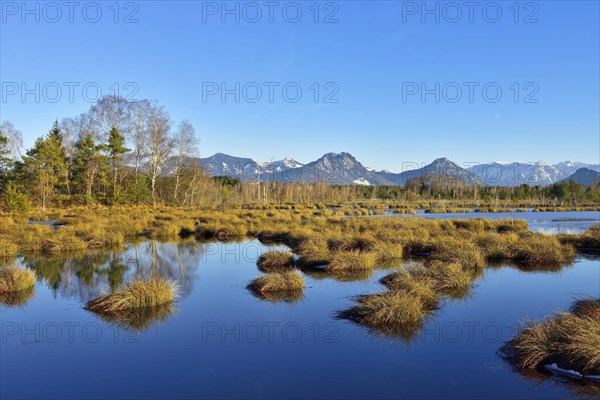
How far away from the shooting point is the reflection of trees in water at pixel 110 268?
13023 mm

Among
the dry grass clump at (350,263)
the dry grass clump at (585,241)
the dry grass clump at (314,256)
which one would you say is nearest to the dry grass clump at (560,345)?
the dry grass clump at (350,263)

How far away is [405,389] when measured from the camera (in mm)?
6418

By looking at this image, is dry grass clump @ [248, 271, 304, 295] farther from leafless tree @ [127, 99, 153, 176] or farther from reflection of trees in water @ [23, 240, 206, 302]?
leafless tree @ [127, 99, 153, 176]

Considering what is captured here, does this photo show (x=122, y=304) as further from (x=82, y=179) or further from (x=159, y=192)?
(x=159, y=192)

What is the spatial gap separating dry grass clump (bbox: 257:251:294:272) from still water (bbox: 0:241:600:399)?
279cm

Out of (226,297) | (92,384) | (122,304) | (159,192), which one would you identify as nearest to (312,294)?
(226,297)

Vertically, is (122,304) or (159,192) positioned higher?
(159,192)

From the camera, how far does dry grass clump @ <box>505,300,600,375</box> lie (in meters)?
6.79

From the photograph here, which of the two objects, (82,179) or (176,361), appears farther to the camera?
(82,179)

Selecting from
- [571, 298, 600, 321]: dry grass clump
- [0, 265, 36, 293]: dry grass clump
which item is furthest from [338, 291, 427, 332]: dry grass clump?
[0, 265, 36, 293]: dry grass clump

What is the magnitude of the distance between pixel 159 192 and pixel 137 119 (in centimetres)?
913

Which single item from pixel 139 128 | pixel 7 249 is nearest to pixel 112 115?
pixel 139 128

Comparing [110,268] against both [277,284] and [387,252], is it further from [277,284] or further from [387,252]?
[387,252]

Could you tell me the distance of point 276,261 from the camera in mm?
16891
